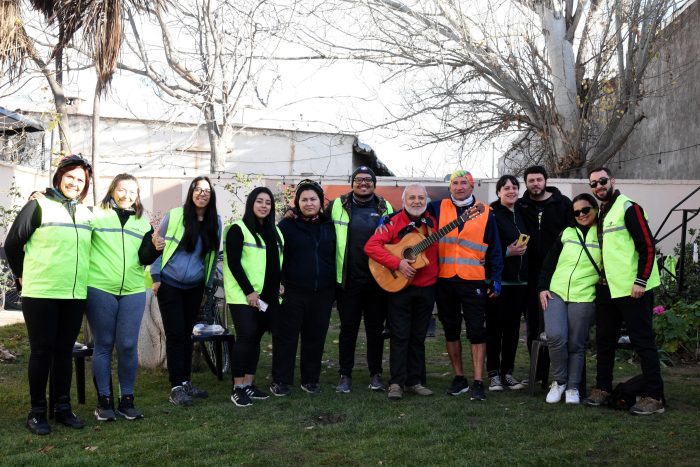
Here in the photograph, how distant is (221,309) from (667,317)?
194 inches

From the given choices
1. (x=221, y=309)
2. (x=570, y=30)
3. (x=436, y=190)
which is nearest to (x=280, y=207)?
(x=436, y=190)

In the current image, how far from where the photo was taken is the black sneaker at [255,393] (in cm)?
659

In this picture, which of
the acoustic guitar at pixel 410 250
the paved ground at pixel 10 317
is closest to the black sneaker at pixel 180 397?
the acoustic guitar at pixel 410 250

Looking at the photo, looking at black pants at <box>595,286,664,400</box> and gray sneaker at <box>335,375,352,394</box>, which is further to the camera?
gray sneaker at <box>335,375,352,394</box>

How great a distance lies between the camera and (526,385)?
718 centimetres

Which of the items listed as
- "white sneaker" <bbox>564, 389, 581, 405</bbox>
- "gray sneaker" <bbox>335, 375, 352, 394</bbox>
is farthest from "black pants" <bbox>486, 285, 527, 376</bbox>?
"gray sneaker" <bbox>335, 375, 352, 394</bbox>

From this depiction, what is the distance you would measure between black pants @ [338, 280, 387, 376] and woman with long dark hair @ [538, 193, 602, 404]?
141 cm

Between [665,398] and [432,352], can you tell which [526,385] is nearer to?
[665,398]

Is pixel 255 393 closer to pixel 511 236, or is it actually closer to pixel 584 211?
pixel 511 236

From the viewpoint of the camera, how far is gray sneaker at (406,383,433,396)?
22.2ft

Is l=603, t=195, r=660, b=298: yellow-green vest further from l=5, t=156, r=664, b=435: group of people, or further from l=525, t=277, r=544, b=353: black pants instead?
l=525, t=277, r=544, b=353: black pants

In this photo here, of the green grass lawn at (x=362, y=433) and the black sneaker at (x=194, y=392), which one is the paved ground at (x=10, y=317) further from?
the black sneaker at (x=194, y=392)

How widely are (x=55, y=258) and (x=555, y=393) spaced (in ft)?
13.0

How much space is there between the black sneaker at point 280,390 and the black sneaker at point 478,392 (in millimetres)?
1562
